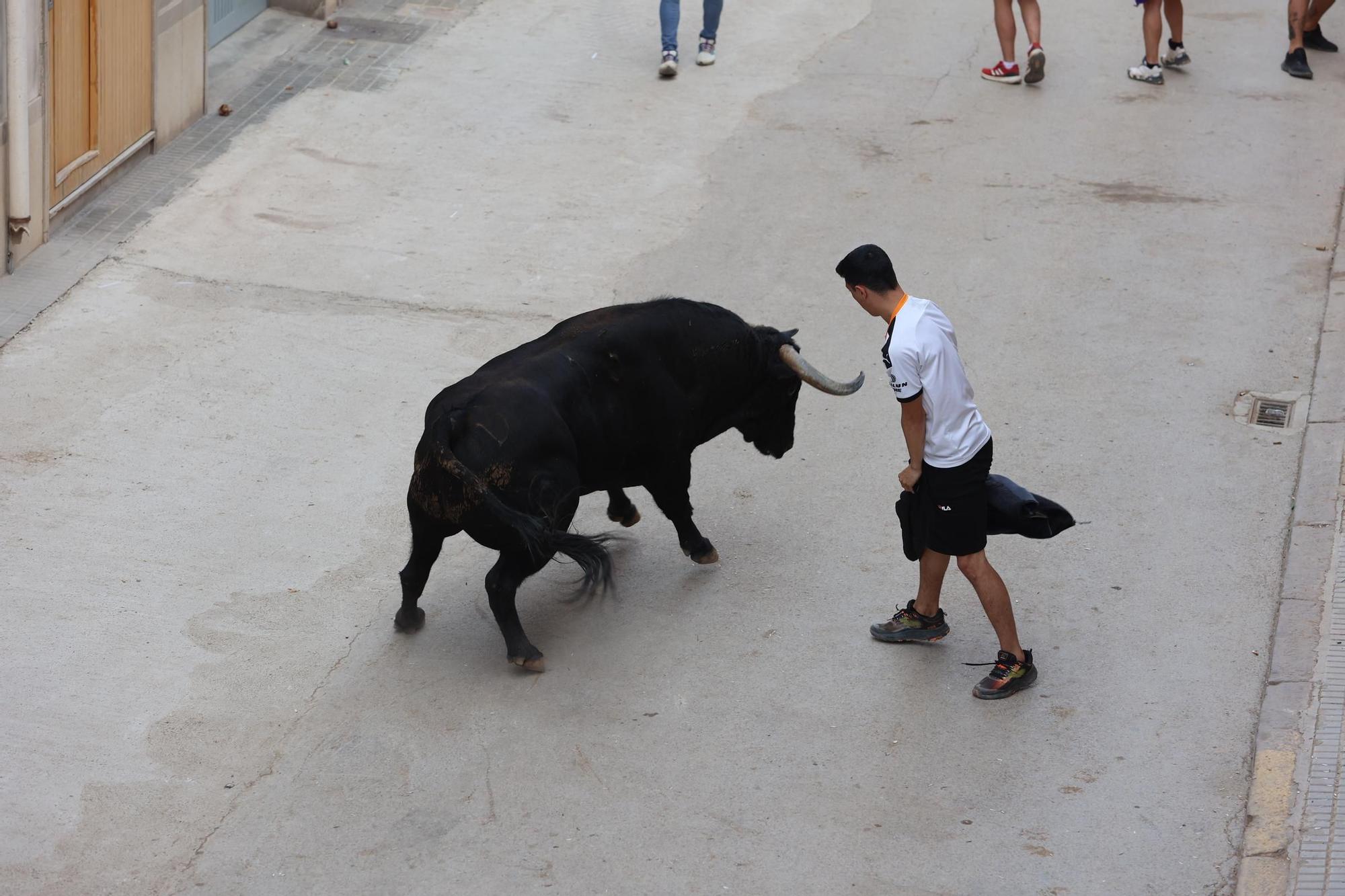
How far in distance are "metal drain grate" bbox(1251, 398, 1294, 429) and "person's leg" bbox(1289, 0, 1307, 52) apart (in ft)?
18.3

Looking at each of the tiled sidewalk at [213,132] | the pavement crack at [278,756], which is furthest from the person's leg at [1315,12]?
the pavement crack at [278,756]

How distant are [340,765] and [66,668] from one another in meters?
1.22

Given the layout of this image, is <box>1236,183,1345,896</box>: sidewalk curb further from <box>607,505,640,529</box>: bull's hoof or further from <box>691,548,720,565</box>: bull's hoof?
<box>607,505,640,529</box>: bull's hoof

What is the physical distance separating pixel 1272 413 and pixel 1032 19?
213 inches

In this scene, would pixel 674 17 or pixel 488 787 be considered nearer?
pixel 488 787

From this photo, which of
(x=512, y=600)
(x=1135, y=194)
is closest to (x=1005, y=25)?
(x=1135, y=194)

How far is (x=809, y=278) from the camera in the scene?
9.11 m

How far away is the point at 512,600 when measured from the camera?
580 cm

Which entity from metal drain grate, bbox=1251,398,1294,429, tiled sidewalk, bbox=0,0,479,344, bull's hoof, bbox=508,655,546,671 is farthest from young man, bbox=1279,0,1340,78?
bull's hoof, bbox=508,655,546,671

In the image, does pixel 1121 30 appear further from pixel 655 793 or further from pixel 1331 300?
pixel 655 793

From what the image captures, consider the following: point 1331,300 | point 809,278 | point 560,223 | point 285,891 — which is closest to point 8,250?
point 560,223

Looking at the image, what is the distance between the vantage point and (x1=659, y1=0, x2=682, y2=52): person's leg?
1198cm

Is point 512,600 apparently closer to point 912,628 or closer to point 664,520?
point 664,520

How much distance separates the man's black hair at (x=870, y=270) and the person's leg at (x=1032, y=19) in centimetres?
735
